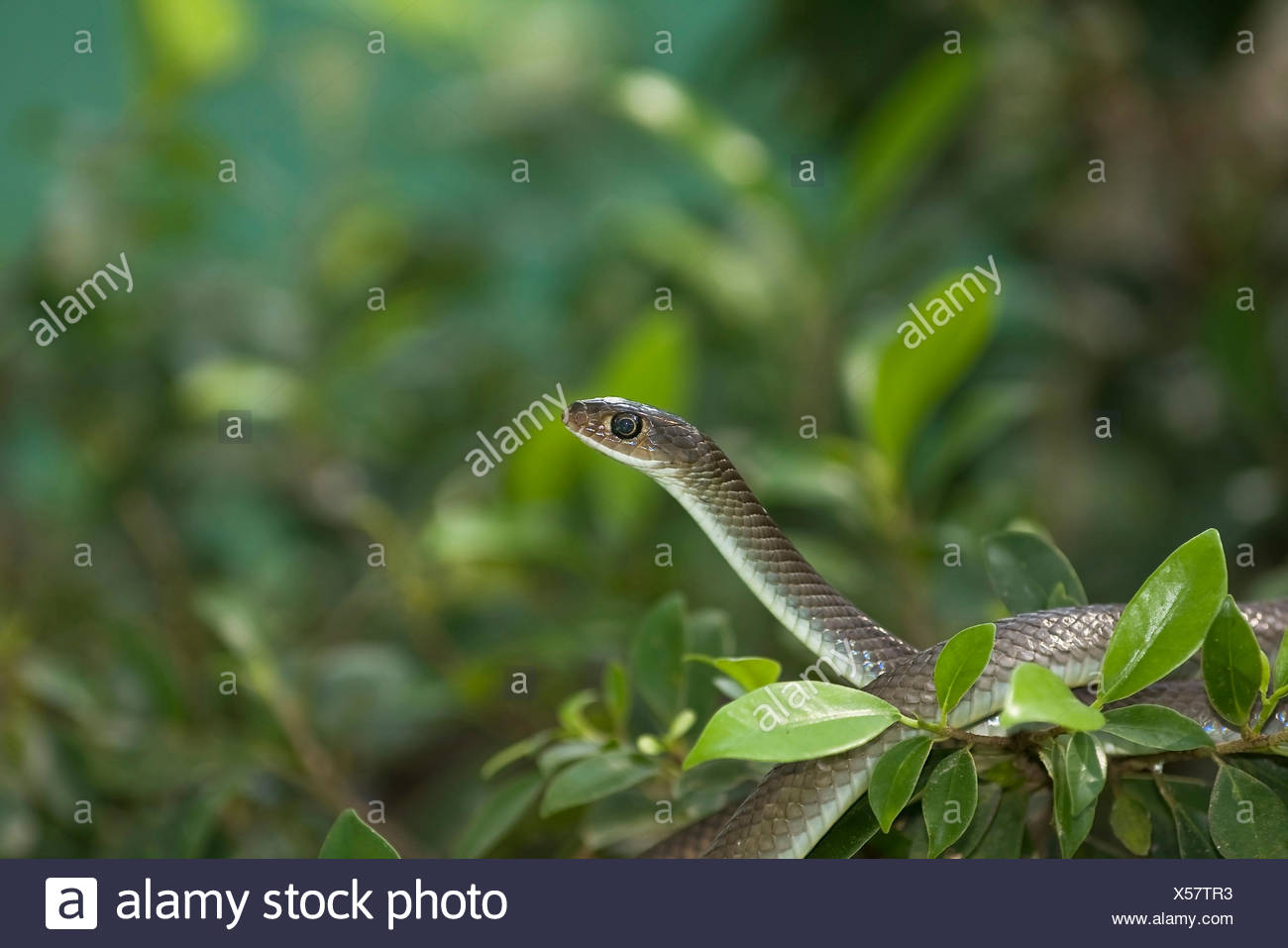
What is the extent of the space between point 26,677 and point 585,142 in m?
2.53

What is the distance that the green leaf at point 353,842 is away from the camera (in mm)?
1039

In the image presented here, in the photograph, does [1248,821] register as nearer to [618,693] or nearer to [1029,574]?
[1029,574]

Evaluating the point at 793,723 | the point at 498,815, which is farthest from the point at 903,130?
the point at 793,723

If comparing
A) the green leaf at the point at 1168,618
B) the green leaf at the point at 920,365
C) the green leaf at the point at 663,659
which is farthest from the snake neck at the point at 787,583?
the green leaf at the point at 920,365

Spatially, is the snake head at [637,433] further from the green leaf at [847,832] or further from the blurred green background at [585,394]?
the blurred green background at [585,394]

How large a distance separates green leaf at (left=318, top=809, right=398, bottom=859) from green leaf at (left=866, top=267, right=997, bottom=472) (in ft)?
Answer: 3.49

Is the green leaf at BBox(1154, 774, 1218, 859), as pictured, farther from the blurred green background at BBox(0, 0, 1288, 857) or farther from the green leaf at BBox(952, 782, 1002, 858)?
the blurred green background at BBox(0, 0, 1288, 857)

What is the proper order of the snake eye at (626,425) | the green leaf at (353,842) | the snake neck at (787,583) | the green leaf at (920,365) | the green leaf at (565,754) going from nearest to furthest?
the green leaf at (353,842)
the snake neck at (787,583)
the green leaf at (565,754)
the snake eye at (626,425)
the green leaf at (920,365)

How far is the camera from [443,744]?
2959mm

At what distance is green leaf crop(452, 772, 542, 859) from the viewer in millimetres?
1307

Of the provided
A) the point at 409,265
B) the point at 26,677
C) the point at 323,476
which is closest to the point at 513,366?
the point at 409,265

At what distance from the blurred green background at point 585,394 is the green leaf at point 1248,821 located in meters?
0.90

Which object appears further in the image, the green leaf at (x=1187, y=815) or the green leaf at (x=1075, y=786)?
the green leaf at (x=1187, y=815)

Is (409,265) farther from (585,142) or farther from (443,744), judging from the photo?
(443,744)
